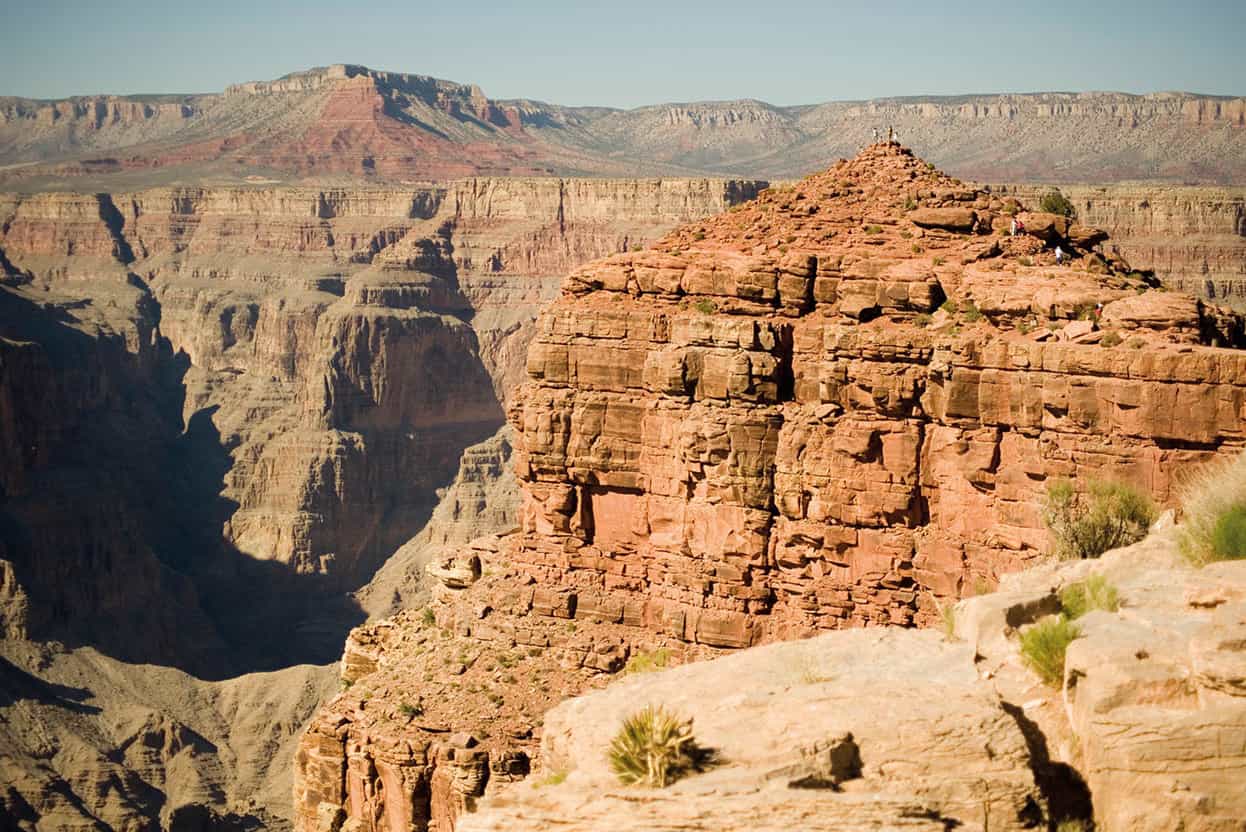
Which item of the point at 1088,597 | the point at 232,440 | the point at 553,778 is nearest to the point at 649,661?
the point at 1088,597

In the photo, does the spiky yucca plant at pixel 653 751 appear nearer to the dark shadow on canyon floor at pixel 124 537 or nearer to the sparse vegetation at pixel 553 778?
the sparse vegetation at pixel 553 778

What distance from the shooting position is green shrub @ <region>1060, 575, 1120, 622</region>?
21323 millimetres

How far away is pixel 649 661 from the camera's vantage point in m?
39.1

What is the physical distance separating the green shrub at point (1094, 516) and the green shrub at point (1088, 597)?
8.99 meters

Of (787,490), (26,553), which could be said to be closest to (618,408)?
(787,490)

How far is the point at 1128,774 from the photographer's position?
59.1 feet

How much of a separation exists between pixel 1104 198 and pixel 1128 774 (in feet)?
379

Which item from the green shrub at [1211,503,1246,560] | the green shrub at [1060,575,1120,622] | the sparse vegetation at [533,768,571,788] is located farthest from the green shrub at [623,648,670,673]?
the sparse vegetation at [533,768,571,788]

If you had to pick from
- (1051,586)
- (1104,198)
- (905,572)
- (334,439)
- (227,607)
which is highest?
(1104,198)

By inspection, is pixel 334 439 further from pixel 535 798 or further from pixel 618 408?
pixel 535 798

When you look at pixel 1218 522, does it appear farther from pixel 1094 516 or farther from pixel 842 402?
pixel 842 402

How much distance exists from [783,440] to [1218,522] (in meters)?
15.9

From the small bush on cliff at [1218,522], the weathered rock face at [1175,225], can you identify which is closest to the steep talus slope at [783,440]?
the small bush on cliff at [1218,522]

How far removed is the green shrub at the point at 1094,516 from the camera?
31.7 m
